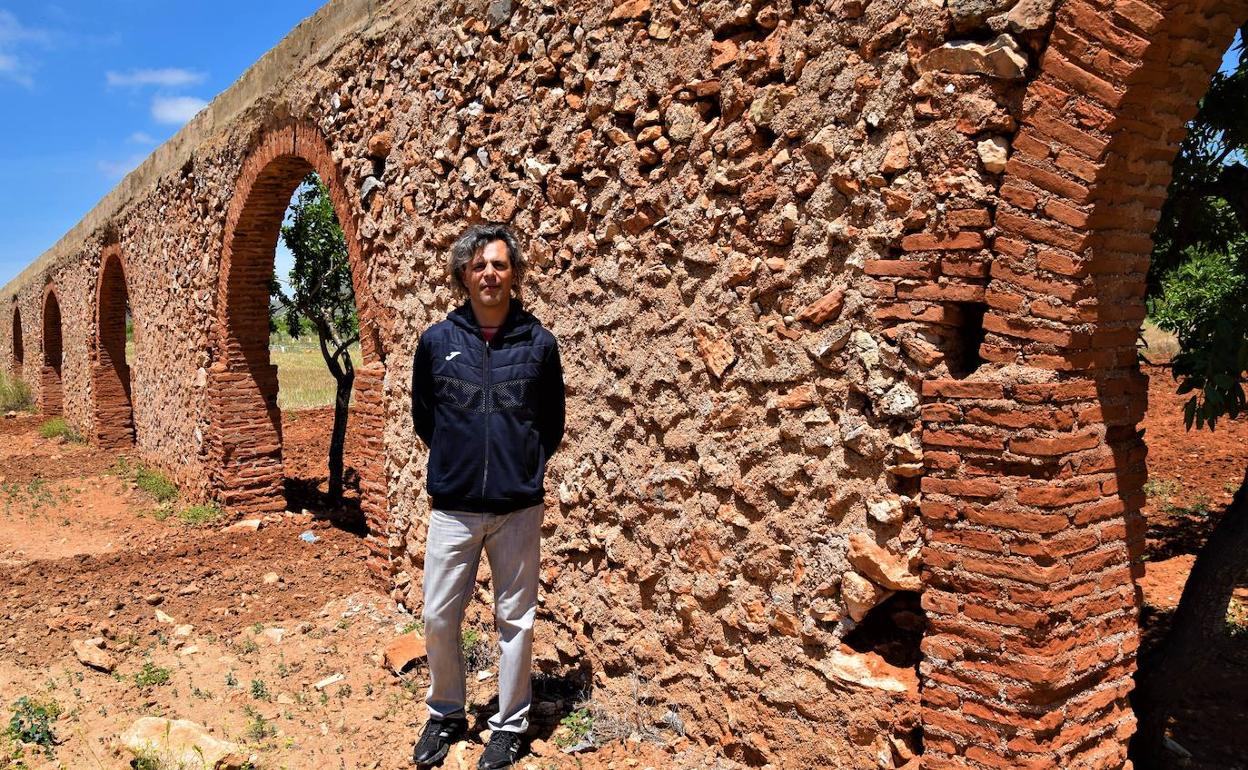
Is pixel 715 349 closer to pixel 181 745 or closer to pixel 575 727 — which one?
pixel 575 727

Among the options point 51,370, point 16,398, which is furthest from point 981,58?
point 16,398

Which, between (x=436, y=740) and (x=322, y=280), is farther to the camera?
(x=322, y=280)

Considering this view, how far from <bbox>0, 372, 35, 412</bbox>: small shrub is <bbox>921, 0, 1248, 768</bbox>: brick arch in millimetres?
25243

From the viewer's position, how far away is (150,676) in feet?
15.3

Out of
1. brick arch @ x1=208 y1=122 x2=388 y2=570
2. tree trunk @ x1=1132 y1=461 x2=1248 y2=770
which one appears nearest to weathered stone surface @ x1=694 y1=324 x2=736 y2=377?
tree trunk @ x1=1132 y1=461 x2=1248 y2=770

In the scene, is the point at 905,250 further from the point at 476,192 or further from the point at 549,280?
the point at 476,192

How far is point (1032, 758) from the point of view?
2.45 m

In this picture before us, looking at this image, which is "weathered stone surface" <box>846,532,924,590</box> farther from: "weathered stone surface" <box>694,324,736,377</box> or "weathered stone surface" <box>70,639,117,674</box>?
"weathered stone surface" <box>70,639,117,674</box>

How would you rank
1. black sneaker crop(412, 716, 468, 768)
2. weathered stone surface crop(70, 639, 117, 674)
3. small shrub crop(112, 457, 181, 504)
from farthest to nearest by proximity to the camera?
small shrub crop(112, 457, 181, 504) → weathered stone surface crop(70, 639, 117, 674) → black sneaker crop(412, 716, 468, 768)

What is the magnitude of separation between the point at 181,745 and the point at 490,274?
2432 millimetres

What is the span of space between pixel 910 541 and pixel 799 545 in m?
0.47

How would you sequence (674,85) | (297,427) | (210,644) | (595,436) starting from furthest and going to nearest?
1. (297,427)
2. (210,644)
3. (595,436)
4. (674,85)

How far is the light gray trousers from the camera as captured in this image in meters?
3.25

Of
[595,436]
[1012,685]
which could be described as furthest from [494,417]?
[1012,685]
